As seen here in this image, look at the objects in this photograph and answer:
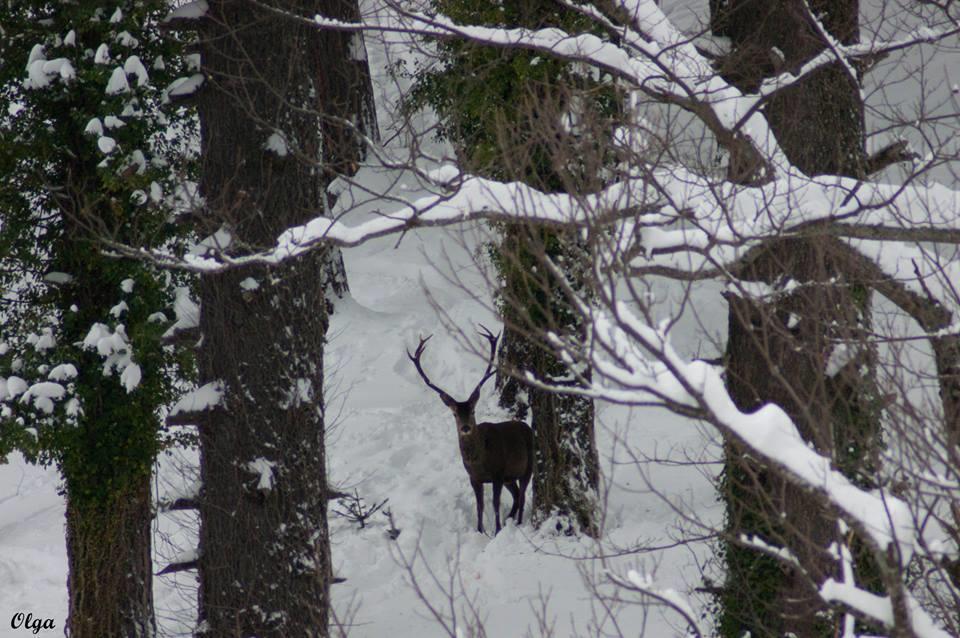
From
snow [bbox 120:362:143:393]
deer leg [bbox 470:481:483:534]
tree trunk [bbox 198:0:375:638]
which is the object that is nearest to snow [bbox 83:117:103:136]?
tree trunk [bbox 198:0:375:638]

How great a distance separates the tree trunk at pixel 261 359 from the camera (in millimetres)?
8461

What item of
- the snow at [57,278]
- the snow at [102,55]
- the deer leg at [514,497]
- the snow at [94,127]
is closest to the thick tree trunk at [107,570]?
the snow at [57,278]

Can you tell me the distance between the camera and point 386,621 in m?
10.8

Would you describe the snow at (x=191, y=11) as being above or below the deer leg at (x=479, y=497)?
above

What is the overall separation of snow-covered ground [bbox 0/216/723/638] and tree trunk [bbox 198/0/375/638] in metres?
0.85

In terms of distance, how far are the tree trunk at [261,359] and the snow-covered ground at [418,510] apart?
85cm

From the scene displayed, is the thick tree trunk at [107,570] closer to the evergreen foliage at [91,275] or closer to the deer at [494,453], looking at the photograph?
the evergreen foliage at [91,275]

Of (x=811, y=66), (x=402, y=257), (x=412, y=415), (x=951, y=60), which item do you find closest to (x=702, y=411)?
(x=811, y=66)

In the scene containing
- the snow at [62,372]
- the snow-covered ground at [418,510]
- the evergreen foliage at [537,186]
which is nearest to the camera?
the snow at [62,372]

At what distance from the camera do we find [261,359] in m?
8.46

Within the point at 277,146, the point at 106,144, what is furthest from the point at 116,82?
the point at 277,146

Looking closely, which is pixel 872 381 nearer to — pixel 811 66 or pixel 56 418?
pixel 811 66

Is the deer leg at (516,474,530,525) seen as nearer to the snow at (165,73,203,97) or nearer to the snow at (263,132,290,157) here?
the snow at (263,132,290,157)

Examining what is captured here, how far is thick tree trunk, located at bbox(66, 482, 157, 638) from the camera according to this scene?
975cm
